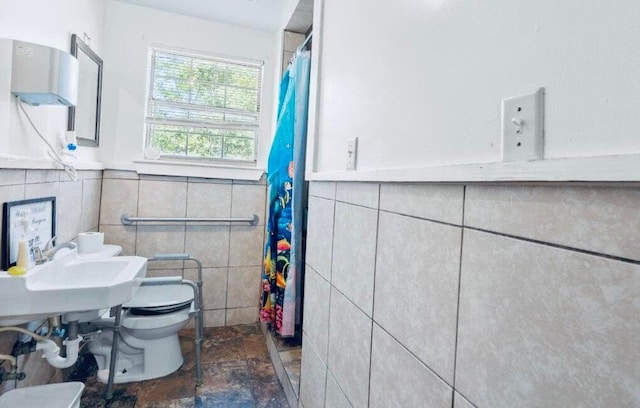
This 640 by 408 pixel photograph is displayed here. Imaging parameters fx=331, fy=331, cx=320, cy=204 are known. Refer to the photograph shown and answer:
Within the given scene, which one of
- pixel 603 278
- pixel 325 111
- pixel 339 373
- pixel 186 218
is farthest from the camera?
pixel 186 218

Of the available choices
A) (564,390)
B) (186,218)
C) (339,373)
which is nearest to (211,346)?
(186,218)

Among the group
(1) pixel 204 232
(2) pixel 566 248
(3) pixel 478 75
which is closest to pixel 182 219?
(1) pixel 204 232

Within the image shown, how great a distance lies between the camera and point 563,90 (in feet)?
1.44

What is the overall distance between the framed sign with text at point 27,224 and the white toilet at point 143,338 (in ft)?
1.08

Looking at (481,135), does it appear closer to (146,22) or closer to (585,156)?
(585,156)

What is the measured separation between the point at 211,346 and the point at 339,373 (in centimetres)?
145

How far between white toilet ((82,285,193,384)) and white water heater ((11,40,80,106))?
1.08 meters

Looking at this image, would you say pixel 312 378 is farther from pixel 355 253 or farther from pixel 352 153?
pixel 352 153

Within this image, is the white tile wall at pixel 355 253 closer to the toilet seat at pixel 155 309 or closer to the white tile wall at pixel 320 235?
the white tile wall at pixel 320 235

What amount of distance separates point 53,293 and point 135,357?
94 cm

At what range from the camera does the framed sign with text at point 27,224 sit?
3.86ft

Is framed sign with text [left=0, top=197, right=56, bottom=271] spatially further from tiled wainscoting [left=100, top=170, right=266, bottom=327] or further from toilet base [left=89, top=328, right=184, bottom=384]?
tiled wainscoting [left=100, top=170, right=266, bottom=327]

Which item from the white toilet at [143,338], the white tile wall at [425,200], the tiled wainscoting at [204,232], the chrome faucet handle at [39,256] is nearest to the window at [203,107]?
the tiled wainscoting at [204,232]

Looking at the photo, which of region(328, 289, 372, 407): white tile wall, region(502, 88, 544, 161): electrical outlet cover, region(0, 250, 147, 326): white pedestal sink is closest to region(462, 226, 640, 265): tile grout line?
region(502, 88, 544, 161): electrical outlet cover
